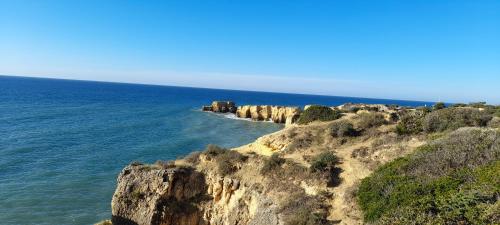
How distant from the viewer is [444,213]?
10719 millimetres

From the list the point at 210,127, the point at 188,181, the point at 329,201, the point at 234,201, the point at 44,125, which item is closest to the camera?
the point at 329,201

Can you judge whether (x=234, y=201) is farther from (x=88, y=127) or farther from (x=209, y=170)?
(x=88, y=127)

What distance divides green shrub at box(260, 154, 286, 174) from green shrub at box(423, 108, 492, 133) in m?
8.69

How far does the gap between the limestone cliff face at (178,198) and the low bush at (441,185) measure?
6568 mm

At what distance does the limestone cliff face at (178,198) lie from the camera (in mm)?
18406

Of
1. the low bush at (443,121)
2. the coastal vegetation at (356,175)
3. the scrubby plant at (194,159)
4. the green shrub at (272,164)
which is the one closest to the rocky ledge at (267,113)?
the low bush at (443,121)

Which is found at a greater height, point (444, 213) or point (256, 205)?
point (444, 213)

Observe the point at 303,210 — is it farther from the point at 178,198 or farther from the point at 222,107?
the point at 222,107

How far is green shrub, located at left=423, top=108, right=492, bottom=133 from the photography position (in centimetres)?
2081

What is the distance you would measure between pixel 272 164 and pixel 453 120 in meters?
11.2

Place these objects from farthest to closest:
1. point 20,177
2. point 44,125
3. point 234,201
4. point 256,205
→ 1. point 44,125
2. point 20,177
3. point 234,201
4. point 256,205

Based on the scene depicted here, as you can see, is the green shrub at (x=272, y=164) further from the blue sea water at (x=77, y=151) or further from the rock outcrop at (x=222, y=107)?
the rock outcrop at (x=222, y=107)

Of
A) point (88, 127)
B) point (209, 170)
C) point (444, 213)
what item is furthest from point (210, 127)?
point (444, 213)

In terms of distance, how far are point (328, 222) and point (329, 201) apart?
1.59 m
